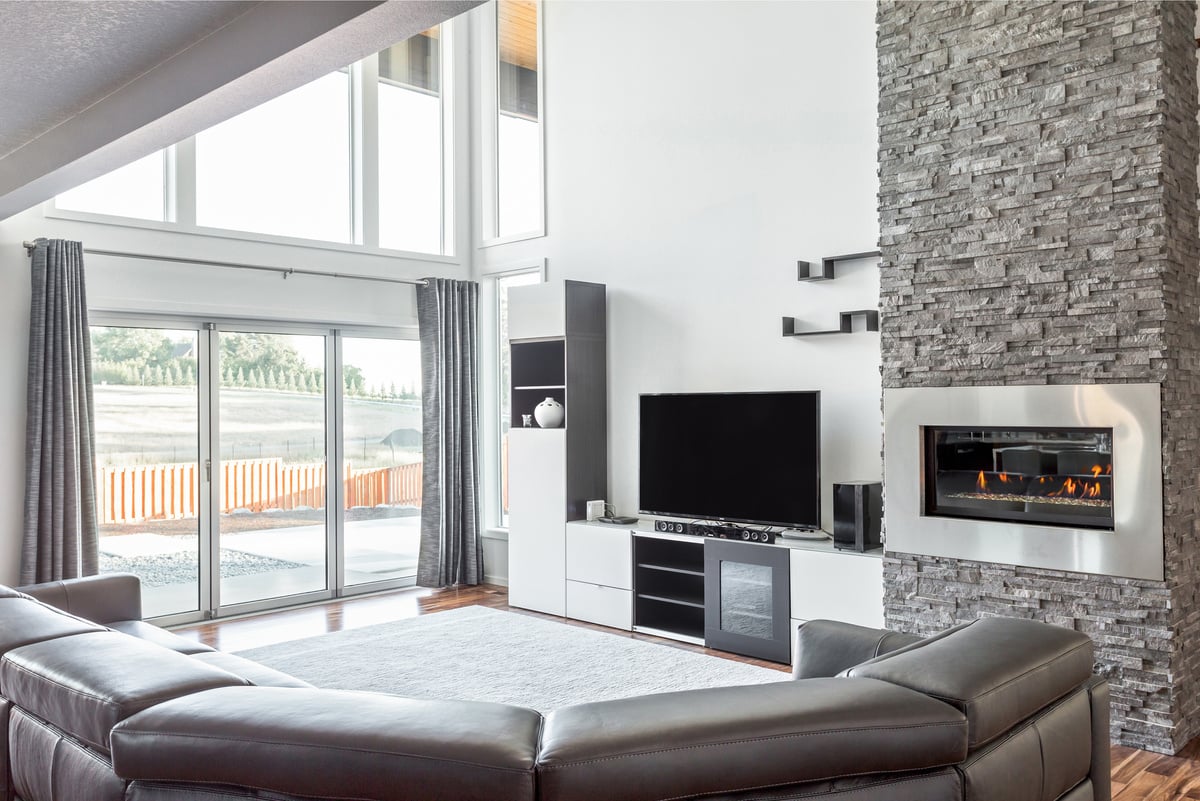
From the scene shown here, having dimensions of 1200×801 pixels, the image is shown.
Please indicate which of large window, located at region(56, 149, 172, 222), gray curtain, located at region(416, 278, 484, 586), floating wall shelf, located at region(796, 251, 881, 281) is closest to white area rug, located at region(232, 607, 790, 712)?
gray curtain, located at region(416, 278, 484, 586)

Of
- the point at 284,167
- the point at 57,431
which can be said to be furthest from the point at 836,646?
the point at 284,167

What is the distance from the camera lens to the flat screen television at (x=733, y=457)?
4902mm

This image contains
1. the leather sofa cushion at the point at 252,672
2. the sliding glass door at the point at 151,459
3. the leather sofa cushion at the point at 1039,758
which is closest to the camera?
the leather sofa cushion at the point at 1039,758

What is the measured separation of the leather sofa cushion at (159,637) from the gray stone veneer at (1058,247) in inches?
118

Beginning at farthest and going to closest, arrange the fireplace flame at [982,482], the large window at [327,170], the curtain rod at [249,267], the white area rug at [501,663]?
1. the large window at [327,170]
2. the curtain rod at [249,267]
3. the white area rug at [501,663]
4. the fireplace flame at [982,482]

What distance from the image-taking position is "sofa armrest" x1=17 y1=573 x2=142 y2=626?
12.2 ft

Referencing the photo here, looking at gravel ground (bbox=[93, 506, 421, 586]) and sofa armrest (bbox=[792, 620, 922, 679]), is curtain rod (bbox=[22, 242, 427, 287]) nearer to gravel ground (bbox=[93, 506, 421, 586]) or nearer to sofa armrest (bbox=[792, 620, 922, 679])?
gravel ground (bbox=[93, 506, 421, 586])

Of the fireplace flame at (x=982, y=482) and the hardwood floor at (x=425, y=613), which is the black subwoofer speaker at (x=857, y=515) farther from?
the hardwood floor at (x=425, y=613)

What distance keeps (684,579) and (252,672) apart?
2973mm

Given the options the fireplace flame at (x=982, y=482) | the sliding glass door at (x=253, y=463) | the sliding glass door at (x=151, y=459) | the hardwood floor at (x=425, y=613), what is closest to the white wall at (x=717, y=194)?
the fireplace flame at (x=982, y=482)

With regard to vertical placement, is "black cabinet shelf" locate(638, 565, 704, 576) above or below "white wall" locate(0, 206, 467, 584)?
below

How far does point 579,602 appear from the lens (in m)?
5.85

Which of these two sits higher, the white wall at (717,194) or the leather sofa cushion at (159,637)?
the white wall at (717,194)

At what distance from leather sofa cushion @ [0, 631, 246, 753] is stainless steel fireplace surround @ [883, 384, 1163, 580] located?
3.16 metres
